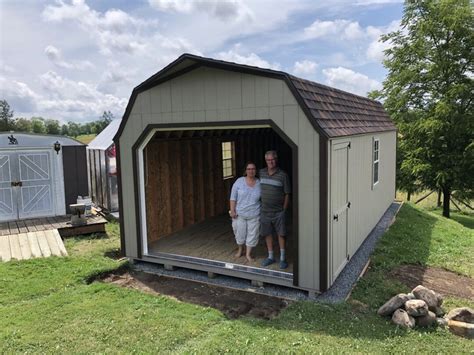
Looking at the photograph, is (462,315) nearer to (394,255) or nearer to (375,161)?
(394,255)

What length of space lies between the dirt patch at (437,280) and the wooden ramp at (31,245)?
239 inches

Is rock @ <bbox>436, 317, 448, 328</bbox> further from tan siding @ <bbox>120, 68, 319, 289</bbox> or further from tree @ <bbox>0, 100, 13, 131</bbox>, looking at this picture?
tree @ <bbox>0, 100, 13, 131</bbox>

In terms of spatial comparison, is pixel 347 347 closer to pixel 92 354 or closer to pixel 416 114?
pixel 92 354

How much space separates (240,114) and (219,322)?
2.82 meters

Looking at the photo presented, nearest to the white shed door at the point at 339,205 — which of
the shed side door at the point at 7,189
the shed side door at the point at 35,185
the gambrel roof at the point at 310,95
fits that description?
the gambrel roof at the point at 310,95

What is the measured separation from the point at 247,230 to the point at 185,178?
8.96 ft

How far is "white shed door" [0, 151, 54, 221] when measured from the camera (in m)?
10.1

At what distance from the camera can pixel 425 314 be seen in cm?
470

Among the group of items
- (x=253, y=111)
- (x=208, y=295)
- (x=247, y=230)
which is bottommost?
(x=208, y=295)

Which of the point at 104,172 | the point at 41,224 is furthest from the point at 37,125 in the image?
the point at 41,224

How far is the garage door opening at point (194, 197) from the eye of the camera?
22.7ft

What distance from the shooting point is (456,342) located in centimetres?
434

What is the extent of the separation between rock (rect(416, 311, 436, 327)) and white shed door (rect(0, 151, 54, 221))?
9.39 meters

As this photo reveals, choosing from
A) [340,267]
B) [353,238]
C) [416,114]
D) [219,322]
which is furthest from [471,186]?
[219,322]
